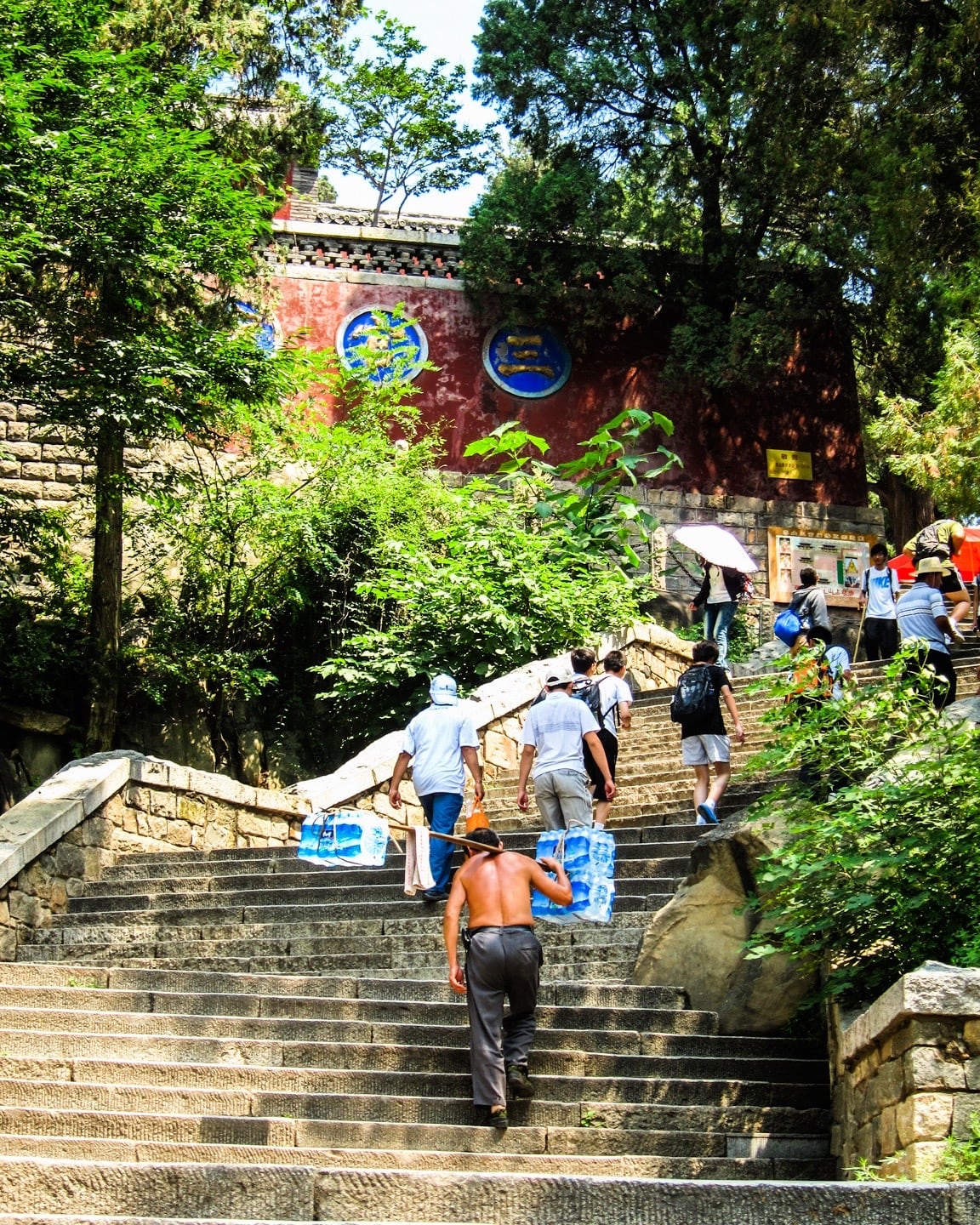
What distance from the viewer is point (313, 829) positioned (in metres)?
9.05

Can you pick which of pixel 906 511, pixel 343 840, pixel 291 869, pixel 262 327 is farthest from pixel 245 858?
pixel 906 511

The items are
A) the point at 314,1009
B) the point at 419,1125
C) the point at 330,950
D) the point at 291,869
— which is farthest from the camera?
the point at 291,869

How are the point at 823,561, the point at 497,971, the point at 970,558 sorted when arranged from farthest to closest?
the point at 823,561 < the point at 970,558 < the point at 497,971

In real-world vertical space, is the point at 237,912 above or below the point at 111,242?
below

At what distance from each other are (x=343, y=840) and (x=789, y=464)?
15.7 metres

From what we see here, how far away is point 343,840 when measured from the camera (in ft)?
29.6

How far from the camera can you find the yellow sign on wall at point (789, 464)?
23.4 m

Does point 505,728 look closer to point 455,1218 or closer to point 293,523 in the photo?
point 293,523

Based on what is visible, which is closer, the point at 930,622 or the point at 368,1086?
the point at 368,1086

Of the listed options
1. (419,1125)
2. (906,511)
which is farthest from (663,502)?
(419,1125)

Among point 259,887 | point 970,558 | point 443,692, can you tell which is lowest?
point 259,887

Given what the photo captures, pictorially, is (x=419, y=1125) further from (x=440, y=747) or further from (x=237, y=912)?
(x=237, y=912)

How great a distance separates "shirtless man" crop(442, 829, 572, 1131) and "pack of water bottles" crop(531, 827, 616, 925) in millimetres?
407

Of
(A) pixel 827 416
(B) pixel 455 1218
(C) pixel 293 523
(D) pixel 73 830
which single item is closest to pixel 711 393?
(A) pixel 827 416
